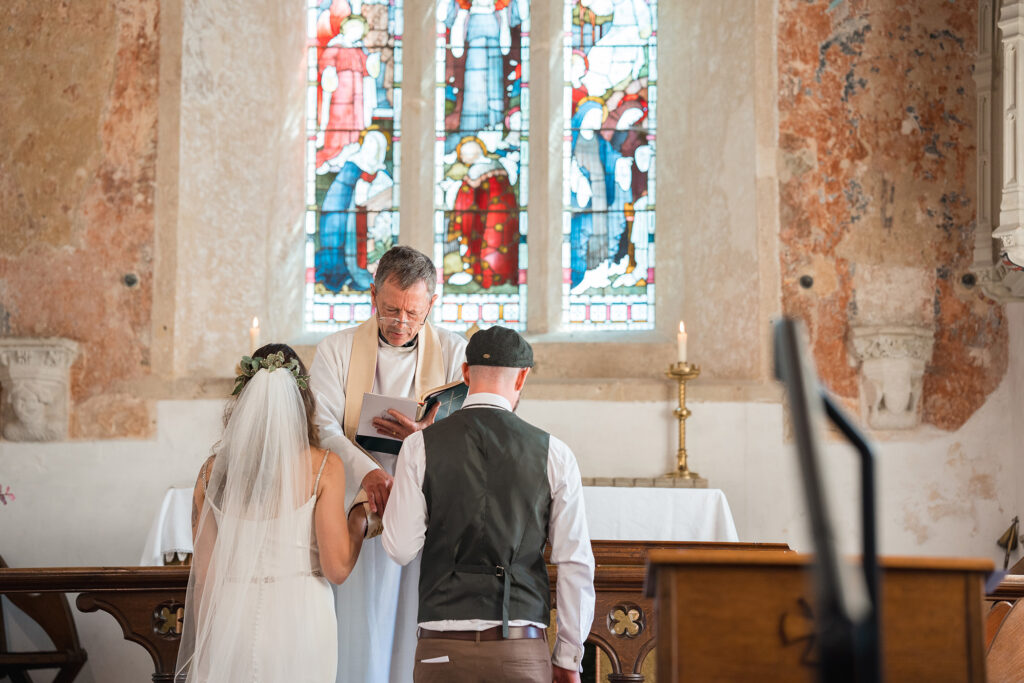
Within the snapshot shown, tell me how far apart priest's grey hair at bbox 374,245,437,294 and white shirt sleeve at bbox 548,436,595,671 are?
1.14 meters

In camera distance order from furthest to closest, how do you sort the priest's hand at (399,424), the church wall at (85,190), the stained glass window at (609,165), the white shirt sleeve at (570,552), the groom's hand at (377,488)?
1. the stained glass window at (609,165)
2. the church wall at (85,190)
3. the priest's hand at (399,424)
4. the groom's hand at (377,488)
5. the white shirt sleeve at (570,552)

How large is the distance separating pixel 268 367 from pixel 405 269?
0.77m

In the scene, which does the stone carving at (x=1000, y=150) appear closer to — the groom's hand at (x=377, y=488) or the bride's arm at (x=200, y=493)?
the groom's hand at (x=377, y=488)

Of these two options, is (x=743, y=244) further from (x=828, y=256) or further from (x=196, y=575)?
(x=196, y=575)

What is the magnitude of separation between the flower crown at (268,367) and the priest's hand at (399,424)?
407mm

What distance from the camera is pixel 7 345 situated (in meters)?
7.16

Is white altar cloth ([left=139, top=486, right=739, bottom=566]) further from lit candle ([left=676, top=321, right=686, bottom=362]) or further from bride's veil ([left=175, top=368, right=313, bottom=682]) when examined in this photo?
bride's veil ([left=175, top=368, right=313, bottom=682])

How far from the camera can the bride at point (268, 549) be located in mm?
3309

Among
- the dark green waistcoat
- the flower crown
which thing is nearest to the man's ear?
the dark green waistcoat

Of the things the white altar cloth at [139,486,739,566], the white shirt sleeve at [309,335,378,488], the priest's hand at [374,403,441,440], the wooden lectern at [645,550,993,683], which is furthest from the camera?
the white altar cloth at [139,486,739,566]

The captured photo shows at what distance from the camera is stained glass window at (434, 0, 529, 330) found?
8.22 m

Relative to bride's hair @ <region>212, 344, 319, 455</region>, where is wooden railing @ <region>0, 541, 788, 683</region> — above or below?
below

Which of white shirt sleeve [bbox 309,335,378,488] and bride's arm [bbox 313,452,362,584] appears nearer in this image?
bride's arm [bbox 313,452,362,584]

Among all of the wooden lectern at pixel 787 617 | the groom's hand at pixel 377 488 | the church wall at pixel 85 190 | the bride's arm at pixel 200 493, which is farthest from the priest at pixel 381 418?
the church wall at pixel 85 190
